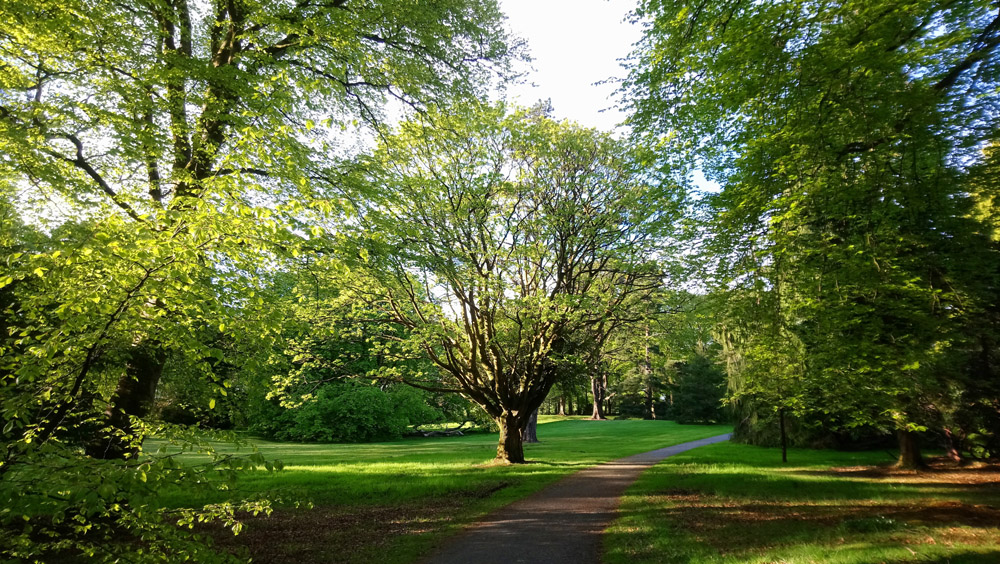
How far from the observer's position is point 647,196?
12555mm

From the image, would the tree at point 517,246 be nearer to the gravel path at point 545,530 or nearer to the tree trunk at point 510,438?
the tree trunk at point 510,438

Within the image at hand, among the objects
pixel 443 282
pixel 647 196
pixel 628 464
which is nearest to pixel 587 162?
pixel 647 196

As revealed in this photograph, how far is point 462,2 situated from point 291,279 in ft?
20.8

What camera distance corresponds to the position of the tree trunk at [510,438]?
596 inches

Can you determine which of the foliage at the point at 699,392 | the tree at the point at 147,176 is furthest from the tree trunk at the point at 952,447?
the foliage at the point at 699,392

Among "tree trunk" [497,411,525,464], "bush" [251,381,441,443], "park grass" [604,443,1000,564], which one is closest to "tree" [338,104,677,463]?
"tree trunk" [497,411,525,464]

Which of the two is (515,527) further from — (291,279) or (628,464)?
(628,464)

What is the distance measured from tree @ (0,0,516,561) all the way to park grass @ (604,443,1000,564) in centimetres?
605

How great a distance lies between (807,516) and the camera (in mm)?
8578

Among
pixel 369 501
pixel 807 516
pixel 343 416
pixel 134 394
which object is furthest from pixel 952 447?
pixel 343 416

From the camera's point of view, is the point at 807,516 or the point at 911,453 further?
the point at 911,453

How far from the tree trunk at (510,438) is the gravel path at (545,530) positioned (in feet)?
11.0

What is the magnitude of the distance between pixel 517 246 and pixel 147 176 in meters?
9.01

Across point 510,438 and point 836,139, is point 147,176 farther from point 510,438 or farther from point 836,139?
point 510,438
